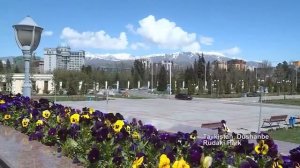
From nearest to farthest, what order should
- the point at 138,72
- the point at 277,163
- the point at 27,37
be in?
the point at 277,163 < the point at 27,37 < the point at 138,72

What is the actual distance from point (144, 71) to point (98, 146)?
120 m

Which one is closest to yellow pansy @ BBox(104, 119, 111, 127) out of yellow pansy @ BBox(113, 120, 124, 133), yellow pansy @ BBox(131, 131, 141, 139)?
yellow pansy @ BBox(113, 120, 124, 133)

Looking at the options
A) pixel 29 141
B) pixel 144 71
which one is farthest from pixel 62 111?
pixel 144 71

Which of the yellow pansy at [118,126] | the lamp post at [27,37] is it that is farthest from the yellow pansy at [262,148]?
the lamp post at [27,37]

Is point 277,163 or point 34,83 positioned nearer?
point 277,163

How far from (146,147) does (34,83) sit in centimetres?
8044

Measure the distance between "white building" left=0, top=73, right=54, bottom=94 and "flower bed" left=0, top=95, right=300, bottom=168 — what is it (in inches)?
2725

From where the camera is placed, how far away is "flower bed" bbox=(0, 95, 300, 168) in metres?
3.48

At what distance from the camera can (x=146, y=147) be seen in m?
4.61

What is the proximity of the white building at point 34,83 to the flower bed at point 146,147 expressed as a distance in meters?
69.2

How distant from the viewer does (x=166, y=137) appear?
14.6 feet

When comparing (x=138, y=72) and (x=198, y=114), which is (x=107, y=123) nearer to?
(x=198, y=114)

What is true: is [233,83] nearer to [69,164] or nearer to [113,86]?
[113,86]

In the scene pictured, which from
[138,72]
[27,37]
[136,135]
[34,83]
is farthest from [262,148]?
[138,72]
